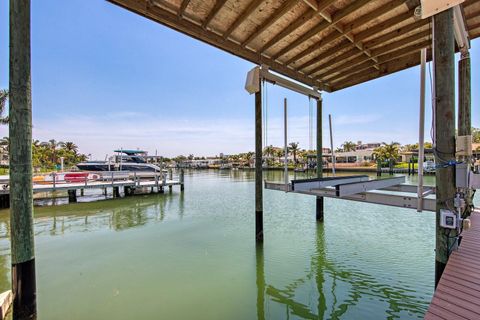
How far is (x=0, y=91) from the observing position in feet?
84.4

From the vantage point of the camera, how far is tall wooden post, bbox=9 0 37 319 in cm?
270

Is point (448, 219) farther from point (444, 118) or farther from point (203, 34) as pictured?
point (203, 34)

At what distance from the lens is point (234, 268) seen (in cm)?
501

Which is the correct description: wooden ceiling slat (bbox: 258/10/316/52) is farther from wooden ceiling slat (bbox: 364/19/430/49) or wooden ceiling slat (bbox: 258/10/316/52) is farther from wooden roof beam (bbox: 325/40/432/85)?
wooden roof beam (bbox: 325/40/432/85)

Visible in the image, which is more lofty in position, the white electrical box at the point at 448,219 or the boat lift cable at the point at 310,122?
the boat lift cable at the point at 310,122

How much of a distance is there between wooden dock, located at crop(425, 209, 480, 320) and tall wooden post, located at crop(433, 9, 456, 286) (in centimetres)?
20

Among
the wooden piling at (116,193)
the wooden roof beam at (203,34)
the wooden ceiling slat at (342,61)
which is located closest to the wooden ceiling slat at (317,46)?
the wooden roof beam at (203,34)

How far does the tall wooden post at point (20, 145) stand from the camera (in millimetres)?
2697

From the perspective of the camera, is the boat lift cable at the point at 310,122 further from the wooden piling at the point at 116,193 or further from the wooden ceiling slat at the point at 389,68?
the wooden piling at the point at 116,193

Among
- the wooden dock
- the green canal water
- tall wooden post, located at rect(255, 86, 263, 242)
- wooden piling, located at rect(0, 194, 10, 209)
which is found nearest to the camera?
the wooden dock

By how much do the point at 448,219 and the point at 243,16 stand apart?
13.6 ft

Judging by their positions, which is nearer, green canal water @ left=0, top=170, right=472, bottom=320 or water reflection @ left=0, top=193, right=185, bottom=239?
green canal water @ left=0, top=170, right=472, bottom=320

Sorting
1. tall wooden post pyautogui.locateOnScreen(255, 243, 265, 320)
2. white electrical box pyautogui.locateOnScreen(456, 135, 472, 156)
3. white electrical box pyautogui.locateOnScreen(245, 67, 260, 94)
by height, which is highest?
white electrical box pyautogui.locateOnScreen(245, 67, 260, 94)

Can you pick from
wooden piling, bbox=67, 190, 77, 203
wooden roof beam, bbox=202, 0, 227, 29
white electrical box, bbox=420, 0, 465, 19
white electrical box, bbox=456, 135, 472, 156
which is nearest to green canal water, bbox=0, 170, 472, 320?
white electrical box, bbox=456, 135, 472, 156
